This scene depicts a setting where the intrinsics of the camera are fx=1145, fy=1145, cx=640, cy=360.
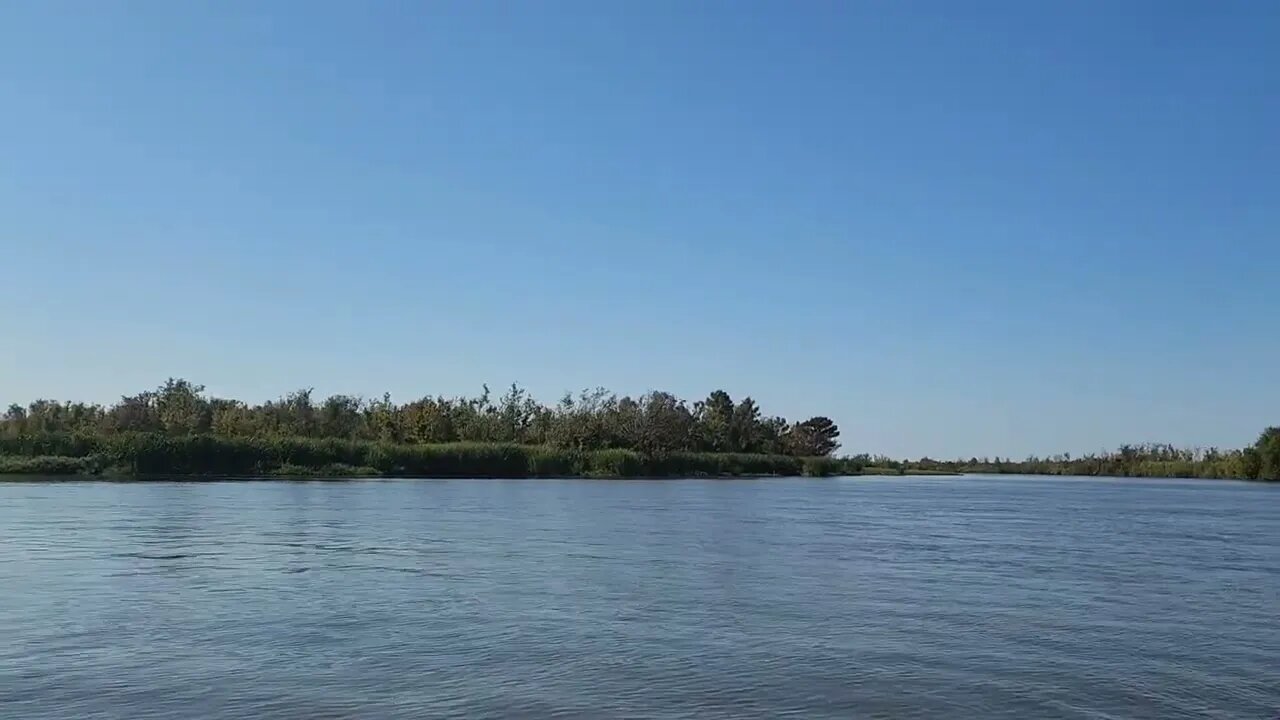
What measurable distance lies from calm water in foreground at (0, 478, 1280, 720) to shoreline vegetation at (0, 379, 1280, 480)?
41930 millimetres

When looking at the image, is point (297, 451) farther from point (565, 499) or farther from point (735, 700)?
point (735, 700)

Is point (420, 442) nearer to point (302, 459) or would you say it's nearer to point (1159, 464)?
point (302, 459)

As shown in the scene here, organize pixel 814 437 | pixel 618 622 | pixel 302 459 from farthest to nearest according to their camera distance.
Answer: pixel 814 437
pixel 302 459
pixel 618 622

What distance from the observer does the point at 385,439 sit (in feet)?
326

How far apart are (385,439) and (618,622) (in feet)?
279

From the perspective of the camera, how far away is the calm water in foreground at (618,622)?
1252 centimetres

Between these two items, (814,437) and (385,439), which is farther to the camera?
(814,437)

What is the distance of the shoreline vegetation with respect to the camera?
245 feet

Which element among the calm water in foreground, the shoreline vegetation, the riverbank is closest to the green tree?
the shoreline vegetation

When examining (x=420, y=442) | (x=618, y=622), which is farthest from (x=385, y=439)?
(x=618, y=622)

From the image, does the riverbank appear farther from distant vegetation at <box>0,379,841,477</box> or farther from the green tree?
the green tree

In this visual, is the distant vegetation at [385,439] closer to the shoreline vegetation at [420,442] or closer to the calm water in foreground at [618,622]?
the shoreline vegetation at [420,442]

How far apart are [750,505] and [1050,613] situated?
3290 cm

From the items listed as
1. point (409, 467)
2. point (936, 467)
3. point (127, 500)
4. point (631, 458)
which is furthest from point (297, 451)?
point (936, 467)
